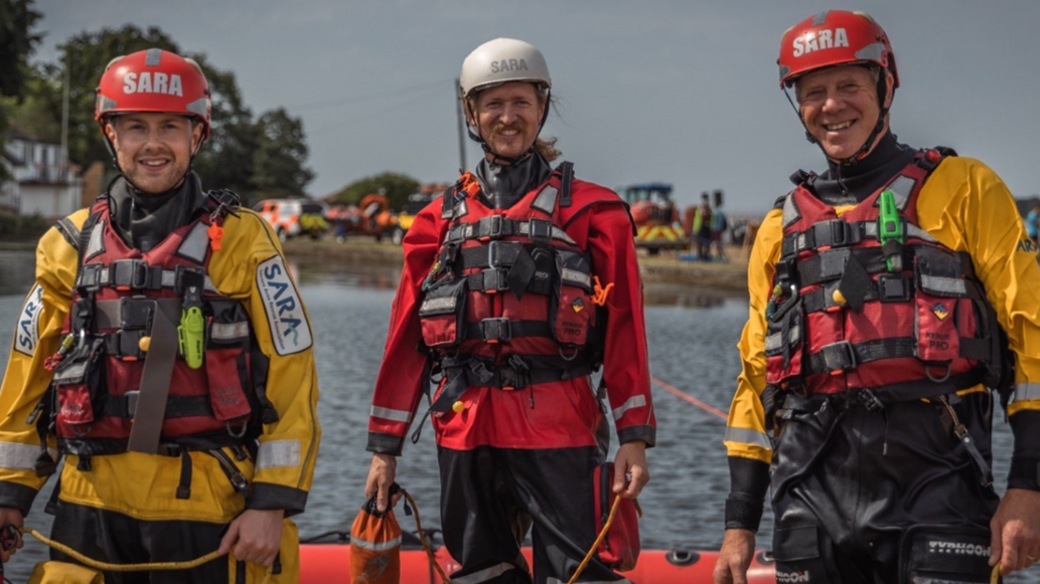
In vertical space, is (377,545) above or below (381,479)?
below

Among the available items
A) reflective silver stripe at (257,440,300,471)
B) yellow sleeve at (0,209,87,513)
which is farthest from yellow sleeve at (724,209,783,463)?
yellow sleeve at (0,209,87,513)

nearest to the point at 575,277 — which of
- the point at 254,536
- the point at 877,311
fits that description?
the point at 877,311

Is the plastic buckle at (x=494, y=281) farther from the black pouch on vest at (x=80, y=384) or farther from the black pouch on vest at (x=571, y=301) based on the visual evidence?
the black pouch on vest at (x=80, y=384)

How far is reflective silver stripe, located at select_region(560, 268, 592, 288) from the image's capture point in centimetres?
448

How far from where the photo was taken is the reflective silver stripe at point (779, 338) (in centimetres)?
395

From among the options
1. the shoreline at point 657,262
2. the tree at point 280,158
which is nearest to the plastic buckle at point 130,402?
the shoreline at point 657,262

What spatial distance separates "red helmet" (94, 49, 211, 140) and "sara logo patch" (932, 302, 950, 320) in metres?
2.07

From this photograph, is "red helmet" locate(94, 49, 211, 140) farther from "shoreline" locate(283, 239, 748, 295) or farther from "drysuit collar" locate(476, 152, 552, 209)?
"shoreline" locate(283, 239, 748, 295)

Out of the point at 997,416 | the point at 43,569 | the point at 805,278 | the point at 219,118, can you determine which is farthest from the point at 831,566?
the point at 219,118

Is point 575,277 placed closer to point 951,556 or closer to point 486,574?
point 486,574

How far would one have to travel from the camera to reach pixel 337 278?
37.4m

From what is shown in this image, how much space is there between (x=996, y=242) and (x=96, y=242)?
2.43m

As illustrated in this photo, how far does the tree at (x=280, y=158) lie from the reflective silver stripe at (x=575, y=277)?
86534 millimetres

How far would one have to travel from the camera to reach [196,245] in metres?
4.05
